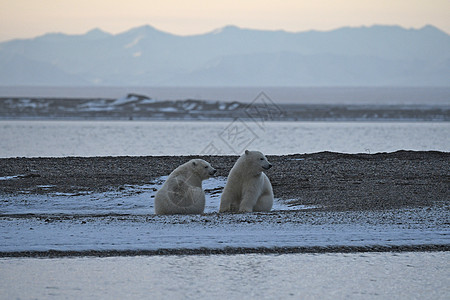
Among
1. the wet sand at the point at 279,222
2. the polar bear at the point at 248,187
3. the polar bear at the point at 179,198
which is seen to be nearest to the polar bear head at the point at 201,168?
the polar bear at the point at 179,198

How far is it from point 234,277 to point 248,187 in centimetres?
398

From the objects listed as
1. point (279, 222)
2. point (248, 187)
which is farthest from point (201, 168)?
point (279, 222)

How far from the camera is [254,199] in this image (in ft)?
36.5

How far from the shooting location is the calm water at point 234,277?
662 cm

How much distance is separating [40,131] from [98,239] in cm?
3225

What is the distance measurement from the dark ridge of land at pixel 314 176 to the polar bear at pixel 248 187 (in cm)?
112

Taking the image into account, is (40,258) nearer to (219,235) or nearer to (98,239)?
(98,239)

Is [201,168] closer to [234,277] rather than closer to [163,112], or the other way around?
[234,277]

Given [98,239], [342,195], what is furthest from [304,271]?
[342,195]

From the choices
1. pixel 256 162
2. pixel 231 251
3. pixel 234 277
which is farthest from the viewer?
pixel 256 162

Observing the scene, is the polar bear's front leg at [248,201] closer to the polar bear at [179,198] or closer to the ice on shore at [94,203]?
the polar bear at [179,198]

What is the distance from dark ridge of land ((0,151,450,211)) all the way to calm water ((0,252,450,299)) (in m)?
3.44

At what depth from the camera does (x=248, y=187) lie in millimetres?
11102

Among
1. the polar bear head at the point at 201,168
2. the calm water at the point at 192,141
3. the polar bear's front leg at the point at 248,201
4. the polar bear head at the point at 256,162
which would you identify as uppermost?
the polar bear head at the point at 256,162
